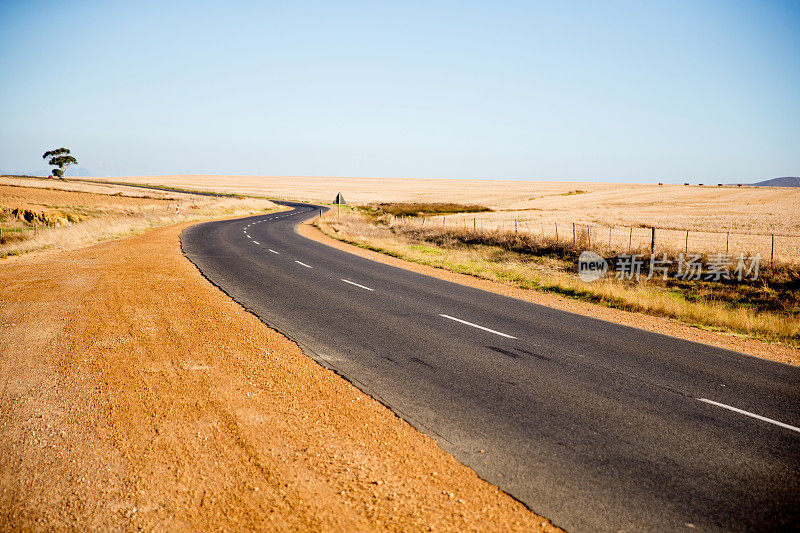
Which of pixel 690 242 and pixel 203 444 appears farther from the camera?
pixel 690 242

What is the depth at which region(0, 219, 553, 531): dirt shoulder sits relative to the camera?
3.73 m

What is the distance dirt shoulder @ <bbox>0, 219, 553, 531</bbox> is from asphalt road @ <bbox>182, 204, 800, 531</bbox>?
0.52 meters

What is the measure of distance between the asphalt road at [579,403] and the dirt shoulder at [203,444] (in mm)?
518

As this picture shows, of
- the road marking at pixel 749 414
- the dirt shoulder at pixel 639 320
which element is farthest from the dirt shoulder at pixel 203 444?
the dirt shoulder at pixel 639 320

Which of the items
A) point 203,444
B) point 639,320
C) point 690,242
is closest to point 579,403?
point 203,444

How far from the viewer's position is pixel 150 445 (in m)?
4.58

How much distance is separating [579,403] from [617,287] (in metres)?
10.2

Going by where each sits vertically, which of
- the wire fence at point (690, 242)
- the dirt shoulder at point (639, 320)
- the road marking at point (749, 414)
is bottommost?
the dirt shoulder at point (639, 320)

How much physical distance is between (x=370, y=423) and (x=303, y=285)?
8480mm

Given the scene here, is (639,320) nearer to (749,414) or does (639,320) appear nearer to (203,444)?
(749,414)

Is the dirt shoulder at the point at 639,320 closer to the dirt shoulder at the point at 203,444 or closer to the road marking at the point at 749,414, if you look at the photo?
the road marking at the point at 749,414

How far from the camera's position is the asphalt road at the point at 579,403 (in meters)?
4.06

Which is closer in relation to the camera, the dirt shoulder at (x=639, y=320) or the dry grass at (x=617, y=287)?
the dirt shoulder at (x=639, y=320)

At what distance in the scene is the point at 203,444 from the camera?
15.3ft
